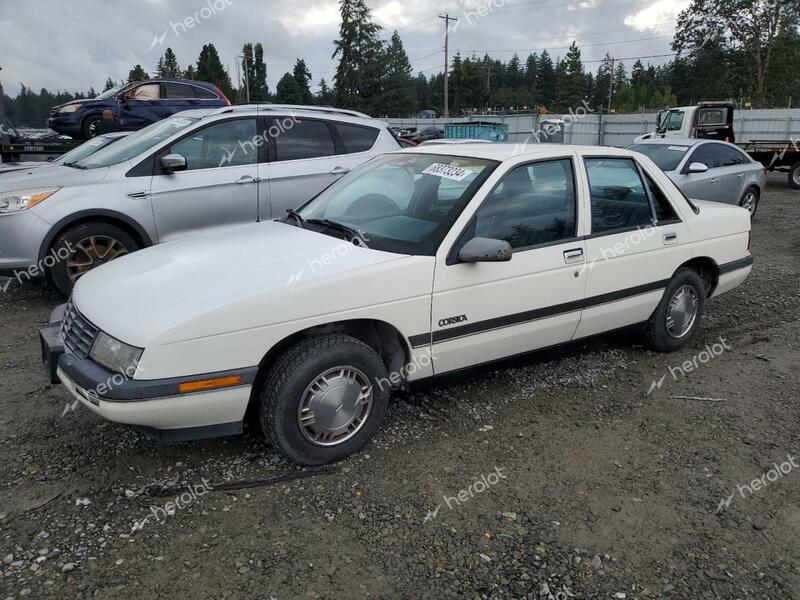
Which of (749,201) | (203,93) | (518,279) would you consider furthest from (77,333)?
(203,93)

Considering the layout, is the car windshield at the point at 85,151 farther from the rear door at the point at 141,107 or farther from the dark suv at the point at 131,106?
the rear door at the point at 141,107

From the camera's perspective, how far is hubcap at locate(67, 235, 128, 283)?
18.9 feet

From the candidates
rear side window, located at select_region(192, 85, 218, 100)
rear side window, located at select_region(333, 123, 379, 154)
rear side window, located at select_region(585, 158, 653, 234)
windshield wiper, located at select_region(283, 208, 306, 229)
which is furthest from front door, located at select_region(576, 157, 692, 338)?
rear side window, located at select_region(192, 85, 218, 100)

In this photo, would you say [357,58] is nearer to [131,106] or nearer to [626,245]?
[131,106]

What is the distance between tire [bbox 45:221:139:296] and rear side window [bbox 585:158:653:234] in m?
4.16

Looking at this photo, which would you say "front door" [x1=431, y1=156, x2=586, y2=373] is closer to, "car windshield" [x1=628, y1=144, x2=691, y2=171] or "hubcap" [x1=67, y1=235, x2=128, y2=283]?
"hubcap" [x1=67, y1=235, x2=128, y2=283]

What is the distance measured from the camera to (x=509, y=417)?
391cm

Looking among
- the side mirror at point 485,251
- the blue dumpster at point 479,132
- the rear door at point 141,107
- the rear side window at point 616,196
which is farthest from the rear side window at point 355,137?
the blue dumpster at point 479,132

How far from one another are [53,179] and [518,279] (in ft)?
15.0

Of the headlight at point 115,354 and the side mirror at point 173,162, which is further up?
the side mirror at point 173,162

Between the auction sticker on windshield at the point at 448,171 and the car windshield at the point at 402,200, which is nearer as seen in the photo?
the car windshield at the point at 402,200

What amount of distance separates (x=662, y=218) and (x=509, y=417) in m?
1.96

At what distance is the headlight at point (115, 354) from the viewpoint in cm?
278

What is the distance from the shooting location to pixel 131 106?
1441 cm
